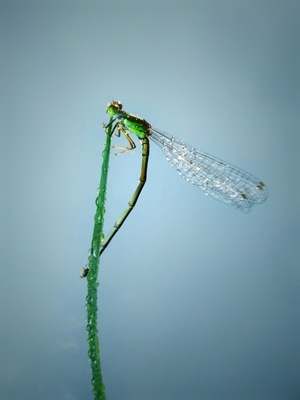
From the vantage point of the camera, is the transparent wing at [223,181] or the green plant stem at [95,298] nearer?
the green plant stem at [95,298]

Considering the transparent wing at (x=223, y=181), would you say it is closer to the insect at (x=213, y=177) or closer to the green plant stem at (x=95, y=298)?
the insect at (x=213, y=177)

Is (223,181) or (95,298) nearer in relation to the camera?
(95,298)

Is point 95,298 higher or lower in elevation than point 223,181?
lower

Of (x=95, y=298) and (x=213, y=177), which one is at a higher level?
(x=213, y=177)

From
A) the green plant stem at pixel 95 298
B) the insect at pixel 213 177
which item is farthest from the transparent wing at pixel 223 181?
the green plant stem at pixel 95 298

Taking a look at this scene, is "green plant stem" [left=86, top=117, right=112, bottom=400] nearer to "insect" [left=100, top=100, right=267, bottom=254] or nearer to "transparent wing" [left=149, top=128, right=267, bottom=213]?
"insect" [left=100, top=100, right=267, bottom=254]

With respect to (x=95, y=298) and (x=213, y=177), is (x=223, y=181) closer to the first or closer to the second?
(x=213, y=177)

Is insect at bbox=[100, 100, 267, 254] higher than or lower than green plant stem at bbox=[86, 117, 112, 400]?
higher

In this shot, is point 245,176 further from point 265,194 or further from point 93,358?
point 93,358

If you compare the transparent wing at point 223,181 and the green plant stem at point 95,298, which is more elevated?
the transparent wing at point 223,181

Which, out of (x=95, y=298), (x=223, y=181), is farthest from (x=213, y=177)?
(x=95, y=298)

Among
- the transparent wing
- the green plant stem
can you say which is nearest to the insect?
the transparent wing
